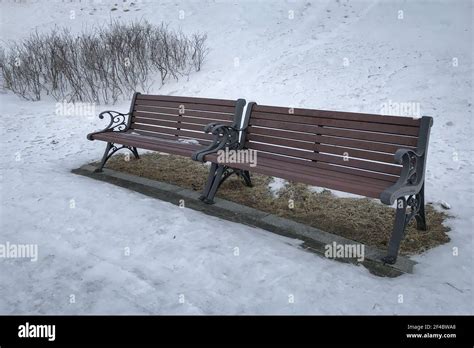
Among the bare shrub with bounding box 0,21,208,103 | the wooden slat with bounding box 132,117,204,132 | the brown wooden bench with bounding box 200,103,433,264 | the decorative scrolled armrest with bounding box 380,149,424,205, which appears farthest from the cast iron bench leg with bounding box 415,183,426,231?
the bare shrub with bounding box 0,21,208,103

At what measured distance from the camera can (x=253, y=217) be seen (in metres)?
3.99

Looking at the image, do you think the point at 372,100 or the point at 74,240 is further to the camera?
A: the point at 372,100

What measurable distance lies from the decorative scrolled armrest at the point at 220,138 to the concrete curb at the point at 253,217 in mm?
520

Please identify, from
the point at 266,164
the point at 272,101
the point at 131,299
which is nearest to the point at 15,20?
the point at 272,101

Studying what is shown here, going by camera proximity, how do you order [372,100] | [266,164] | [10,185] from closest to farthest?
[266,164] < [10,185] < [372,100]

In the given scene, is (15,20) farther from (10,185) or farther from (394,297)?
(394,297)

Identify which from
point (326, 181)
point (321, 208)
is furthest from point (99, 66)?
point (326, 181)

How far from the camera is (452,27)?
25.9ft

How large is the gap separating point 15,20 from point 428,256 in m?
14.5
